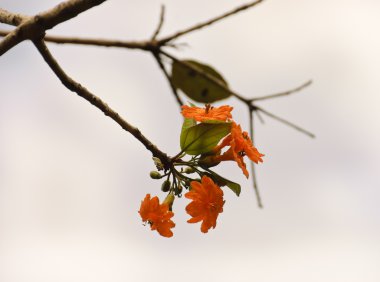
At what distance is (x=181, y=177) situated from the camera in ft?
11.8

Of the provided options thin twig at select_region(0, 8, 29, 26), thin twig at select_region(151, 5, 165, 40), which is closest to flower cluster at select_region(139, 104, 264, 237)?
thin twig at select_region(151, 5, 165, 40)

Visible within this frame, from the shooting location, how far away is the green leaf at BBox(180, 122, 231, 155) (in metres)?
3.46

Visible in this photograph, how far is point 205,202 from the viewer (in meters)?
3.27

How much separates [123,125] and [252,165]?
117 cm

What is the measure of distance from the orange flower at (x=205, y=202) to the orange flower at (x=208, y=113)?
0.43 m

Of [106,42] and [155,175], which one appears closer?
[106,42]

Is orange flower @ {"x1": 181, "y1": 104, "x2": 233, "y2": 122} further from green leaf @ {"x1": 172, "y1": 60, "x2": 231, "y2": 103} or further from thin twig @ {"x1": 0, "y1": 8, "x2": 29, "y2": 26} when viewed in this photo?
thin twig @ {"x1": 0, "y1": 8, "x2": 29, "y2": 26}

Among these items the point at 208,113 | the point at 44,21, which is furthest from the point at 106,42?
the point at 208,113

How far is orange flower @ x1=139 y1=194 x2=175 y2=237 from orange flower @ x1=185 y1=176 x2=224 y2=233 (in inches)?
6.6

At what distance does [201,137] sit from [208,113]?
0.19 metres

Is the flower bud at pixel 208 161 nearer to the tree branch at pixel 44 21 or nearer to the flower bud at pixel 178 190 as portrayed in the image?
the flower bud at pixel 178 190

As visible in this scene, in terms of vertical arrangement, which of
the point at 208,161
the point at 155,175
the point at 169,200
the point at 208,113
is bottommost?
the point at 169,200

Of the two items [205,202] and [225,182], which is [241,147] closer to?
→ [225,182]

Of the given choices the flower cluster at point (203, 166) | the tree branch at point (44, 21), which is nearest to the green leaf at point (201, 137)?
the flower cluster at point (203, 166)
